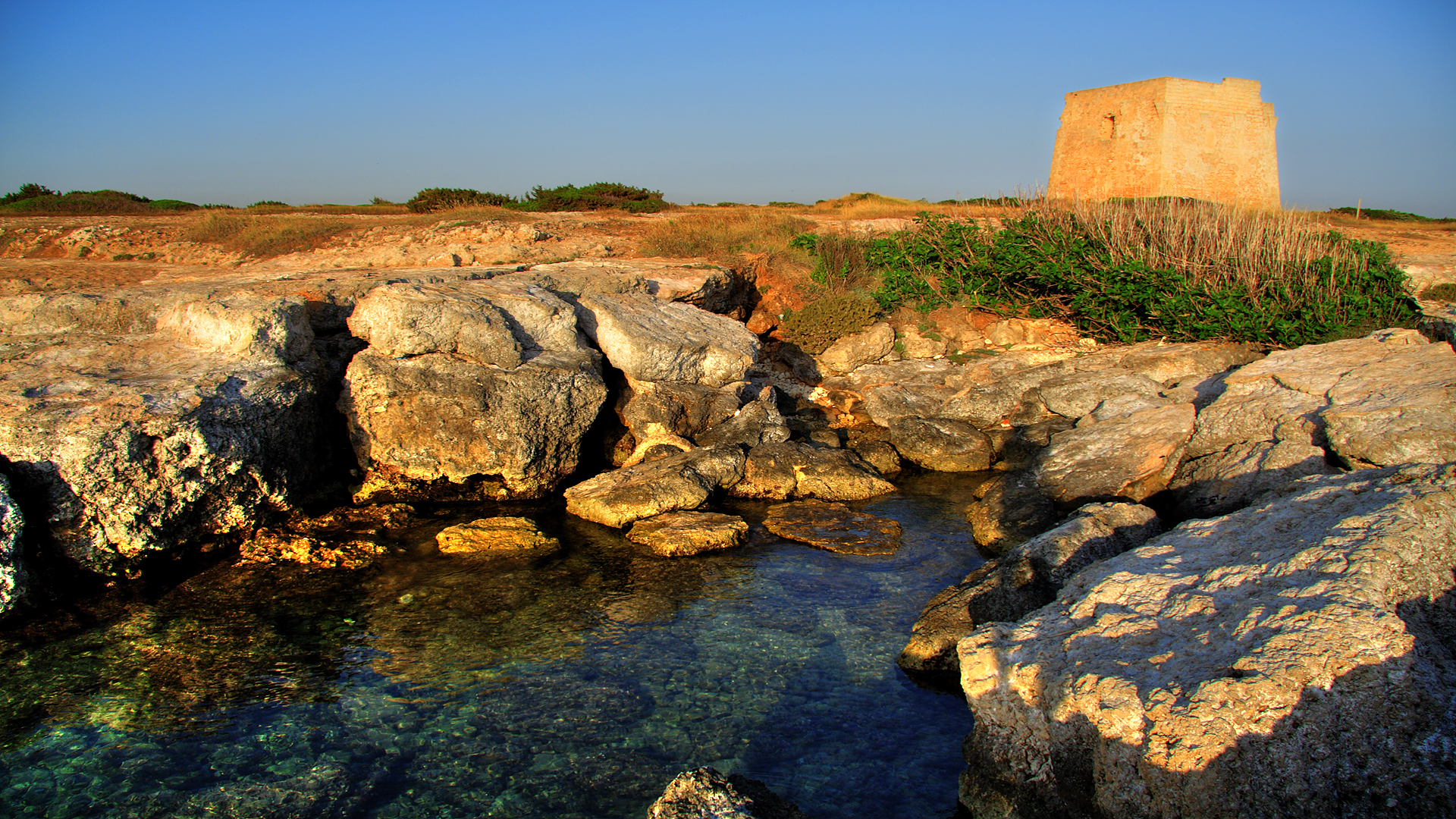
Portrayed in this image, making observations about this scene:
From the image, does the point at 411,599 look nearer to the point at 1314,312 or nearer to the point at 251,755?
the point at 251,755

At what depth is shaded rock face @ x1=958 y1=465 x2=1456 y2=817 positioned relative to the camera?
10.2 ft

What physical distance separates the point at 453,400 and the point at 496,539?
2.01 m

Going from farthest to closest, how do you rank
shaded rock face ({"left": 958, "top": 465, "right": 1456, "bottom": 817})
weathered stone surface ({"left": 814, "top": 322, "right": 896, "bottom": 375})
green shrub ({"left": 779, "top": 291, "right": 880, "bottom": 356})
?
green shrub ({"left": 779, "top": 291, "right": 880, "bottom": 356}), weathered stone surface ({"left": 814, "top": 322, "right": 896, "bottom": 375}), shaded rock face ({"left": 958, "top": 465, "right": 1456, "bottom": 817})

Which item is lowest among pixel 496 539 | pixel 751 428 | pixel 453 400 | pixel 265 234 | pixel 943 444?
pixel 496 539

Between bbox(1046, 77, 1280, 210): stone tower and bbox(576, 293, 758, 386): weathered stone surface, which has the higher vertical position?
bbox(1046, 77, 1280, 210): stone tower

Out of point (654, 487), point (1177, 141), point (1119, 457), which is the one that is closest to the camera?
point (1119, 457)

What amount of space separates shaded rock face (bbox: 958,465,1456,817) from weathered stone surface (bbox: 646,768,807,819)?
1201 millimetres

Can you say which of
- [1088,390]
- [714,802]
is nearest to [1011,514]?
[1088,390]

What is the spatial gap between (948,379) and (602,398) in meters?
6.34

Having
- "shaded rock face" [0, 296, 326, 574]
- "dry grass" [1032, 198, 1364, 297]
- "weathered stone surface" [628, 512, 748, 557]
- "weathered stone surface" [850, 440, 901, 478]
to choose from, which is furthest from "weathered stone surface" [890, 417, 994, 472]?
"shaded rock face" [0, 296, 326, 574]

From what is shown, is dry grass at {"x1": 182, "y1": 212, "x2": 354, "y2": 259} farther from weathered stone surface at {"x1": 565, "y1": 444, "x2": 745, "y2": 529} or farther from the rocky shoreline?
weathered stone surface at {"x1": 565, "y1": 444, "x2": 745, "y2": 529}

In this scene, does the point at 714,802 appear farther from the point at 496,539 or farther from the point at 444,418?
the point at 444,418

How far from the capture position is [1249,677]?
341 cm

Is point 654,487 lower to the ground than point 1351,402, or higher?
lower
